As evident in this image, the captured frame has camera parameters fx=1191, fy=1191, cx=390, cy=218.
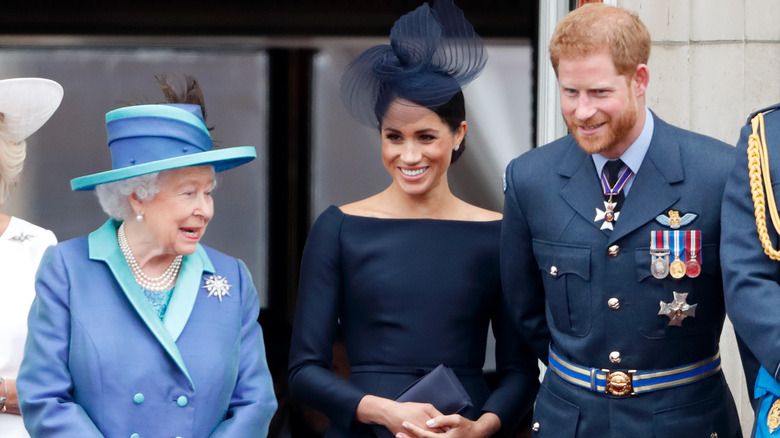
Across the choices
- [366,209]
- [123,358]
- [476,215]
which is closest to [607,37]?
[476,215]

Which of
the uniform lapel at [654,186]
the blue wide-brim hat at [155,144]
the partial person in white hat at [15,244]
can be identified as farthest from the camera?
the partial person in white hat at [15,244]

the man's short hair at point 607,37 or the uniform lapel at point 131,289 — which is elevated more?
the man's short hair at point 607,37

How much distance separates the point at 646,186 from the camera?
9.99 feet

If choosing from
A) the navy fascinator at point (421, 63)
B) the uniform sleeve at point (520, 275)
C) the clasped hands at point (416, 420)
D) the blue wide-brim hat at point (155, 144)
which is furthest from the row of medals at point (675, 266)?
the blue wide-brim hat at point (155, 144)

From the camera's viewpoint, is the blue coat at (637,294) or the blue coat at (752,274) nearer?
the blue coat at (752,274)

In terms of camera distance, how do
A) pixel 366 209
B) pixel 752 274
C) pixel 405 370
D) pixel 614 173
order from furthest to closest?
pixel 366 209 < pixel 405 370 < pixel 614 173 < pixel 752 274

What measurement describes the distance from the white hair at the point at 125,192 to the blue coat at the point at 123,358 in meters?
0.07

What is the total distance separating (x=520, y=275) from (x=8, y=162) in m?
1.45

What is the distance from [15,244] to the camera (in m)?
3.35

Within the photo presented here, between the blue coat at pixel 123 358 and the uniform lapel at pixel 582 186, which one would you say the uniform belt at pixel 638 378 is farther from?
the blue coat at pixel 123 358

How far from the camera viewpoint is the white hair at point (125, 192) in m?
2.93

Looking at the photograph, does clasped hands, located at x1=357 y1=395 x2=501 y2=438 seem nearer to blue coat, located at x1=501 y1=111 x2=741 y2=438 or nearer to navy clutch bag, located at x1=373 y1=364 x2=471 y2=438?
navy clutch bag, located at x1=373 y1=364 x2=471 y2=438

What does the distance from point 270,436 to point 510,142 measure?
1640mm

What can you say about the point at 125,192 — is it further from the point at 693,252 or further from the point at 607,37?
the point at 693,252
